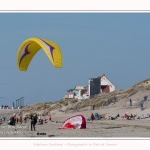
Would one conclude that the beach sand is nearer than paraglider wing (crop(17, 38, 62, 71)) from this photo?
No

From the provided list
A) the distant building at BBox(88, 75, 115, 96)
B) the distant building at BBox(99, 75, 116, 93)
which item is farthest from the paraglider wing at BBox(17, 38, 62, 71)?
the distant building at BBox(99, 75, 116, 93)

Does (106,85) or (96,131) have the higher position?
(106,85)

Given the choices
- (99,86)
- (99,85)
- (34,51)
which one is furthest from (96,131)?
(99,85)

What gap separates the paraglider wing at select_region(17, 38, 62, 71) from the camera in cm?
1392

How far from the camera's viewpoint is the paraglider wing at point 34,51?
13.9 meters

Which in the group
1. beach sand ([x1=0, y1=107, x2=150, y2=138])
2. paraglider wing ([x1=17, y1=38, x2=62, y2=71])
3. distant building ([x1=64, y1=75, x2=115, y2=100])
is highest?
distant building ([x1=64, y1=75, x2=115, y2=100])

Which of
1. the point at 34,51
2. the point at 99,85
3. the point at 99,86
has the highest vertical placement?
the point at 99,85

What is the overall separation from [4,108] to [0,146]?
48.2 meters

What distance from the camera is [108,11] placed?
42.6ft

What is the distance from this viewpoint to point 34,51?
16797 mm

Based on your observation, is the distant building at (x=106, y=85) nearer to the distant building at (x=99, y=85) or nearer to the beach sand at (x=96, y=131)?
the distant building at (x=99, y=85)

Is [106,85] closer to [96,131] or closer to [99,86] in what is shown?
[99,86]

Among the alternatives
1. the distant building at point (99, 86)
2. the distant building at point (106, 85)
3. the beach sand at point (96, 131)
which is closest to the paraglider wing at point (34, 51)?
the beach sand at point (96, 131)

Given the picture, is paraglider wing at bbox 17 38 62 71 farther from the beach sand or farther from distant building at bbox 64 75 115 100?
distant building at bbox 64 75 115 100
